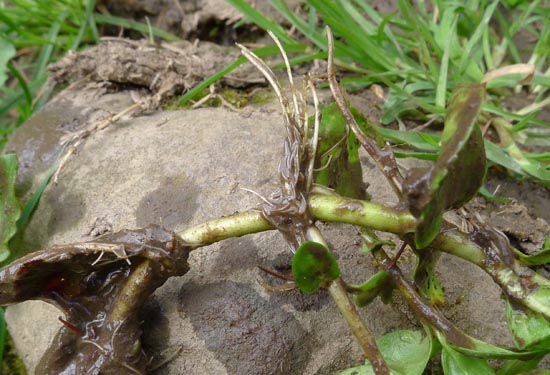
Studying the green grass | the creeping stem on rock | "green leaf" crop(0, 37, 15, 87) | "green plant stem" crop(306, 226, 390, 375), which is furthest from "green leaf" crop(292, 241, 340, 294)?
"green leaf" crop(0, 37, 15, 87)

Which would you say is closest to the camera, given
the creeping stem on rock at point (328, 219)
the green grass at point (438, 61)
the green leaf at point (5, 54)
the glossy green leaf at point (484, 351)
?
the glossy green leaf at point (484, 351)

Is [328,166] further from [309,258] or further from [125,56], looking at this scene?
[125,56]

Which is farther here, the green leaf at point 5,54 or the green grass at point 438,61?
the green leaf at point 5,54

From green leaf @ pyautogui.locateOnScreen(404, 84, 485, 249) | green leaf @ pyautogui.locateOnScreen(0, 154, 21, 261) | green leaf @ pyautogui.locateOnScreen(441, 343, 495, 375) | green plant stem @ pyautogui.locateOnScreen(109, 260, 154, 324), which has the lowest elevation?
green leaf @ pyautogui.locateOnScreen(0, 154, 21, 261)

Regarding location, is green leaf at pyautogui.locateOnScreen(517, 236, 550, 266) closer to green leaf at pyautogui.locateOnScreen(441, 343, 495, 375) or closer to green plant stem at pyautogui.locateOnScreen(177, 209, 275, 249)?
green leaf at pyautogui.locateOnScreen(441, 343, 495, 375)

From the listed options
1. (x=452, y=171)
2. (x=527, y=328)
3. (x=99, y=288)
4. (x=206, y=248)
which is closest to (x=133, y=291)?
(x=99, y=288)

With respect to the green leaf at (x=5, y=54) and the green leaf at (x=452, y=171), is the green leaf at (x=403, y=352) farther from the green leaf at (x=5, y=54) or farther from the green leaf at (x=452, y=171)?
the green leaf at (x=5, y=54)

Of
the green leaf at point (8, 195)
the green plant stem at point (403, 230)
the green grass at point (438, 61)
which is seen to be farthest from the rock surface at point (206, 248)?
the green grass at point (438, 61)

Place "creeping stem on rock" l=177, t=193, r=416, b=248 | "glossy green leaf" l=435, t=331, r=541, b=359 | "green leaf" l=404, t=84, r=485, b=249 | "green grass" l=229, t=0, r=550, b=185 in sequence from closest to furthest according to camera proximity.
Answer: "green leaf" l=404, t=84, r=485, b=249 < "glossy green leaf" l=435, t=331, r=541, b=359 < "creeping stem on rock" l=177, t=193, r=416, b=248 < "green grass" l=229, t=0, r=550, b=185
